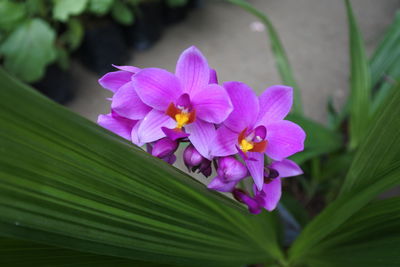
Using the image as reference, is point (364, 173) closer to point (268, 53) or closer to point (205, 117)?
point (205, 117)

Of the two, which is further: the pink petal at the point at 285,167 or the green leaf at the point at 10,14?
the green leaf at the point at 10,14

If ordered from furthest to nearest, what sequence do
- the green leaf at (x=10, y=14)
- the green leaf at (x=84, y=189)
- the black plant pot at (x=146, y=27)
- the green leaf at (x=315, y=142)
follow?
the black plant pot at (x=146, y=27), the green leaf at (x=10, y=14), the green leaf at (x=315, y=142), the green leaf at (x=84, y=189)

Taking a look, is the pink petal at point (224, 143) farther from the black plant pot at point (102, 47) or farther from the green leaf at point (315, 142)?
the black plant pot at point (102, 47)

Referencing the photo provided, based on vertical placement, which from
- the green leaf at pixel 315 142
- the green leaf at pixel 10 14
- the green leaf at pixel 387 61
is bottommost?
the green leaf at pixel 315 142

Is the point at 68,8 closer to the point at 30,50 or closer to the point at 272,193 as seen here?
the point at 30,50

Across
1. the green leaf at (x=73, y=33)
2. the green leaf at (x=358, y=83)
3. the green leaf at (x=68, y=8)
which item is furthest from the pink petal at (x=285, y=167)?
the green leaf at (x=73, y=33)

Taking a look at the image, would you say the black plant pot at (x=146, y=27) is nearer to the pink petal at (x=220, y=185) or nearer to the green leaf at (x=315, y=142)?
the green leaf at (x=315, y=142)

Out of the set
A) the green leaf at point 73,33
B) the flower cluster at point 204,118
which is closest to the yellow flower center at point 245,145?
the flower cluster at point 204,118

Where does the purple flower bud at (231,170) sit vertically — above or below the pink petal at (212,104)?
below

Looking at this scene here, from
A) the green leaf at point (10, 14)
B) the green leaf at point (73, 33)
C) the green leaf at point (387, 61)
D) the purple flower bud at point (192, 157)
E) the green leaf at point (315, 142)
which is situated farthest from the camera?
the green leaf at point (73, 33)
